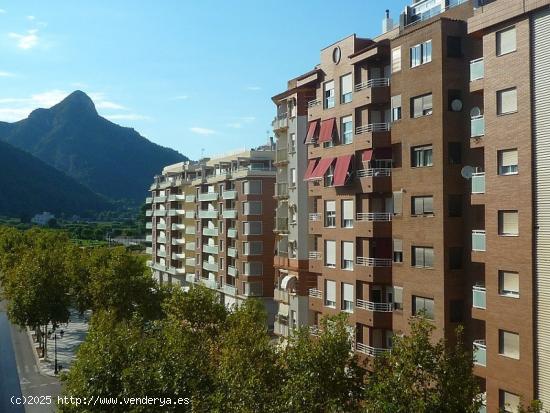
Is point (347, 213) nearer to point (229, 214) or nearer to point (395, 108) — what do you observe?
point (395, 108)

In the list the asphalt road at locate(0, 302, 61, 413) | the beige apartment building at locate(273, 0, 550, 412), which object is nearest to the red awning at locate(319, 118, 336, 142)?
the beige apartment building at locate(273, 0, 550, 412)

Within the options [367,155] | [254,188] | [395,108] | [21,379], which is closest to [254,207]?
[254,188]

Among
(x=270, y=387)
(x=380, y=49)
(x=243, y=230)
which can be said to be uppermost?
(x=380, y=49)

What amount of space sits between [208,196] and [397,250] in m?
46.8

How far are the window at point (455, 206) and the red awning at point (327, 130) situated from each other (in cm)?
1123

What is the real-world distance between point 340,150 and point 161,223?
224 ft

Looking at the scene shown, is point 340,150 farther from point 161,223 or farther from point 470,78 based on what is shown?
point 161,223

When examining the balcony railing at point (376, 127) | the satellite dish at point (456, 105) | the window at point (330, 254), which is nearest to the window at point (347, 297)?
the window at point (330, 254)

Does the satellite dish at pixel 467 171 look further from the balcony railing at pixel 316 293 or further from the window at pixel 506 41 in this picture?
the balcony railing at pixel 316 293

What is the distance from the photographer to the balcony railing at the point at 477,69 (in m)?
28.2

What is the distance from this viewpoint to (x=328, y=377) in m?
23.7

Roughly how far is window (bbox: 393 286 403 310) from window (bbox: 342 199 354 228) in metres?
5.90

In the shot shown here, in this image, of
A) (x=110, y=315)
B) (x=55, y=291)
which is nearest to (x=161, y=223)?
(x=55, y=291)

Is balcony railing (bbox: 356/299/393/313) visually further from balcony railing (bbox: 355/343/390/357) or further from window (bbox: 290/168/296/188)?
window (bbox: 290/168/296/188)
